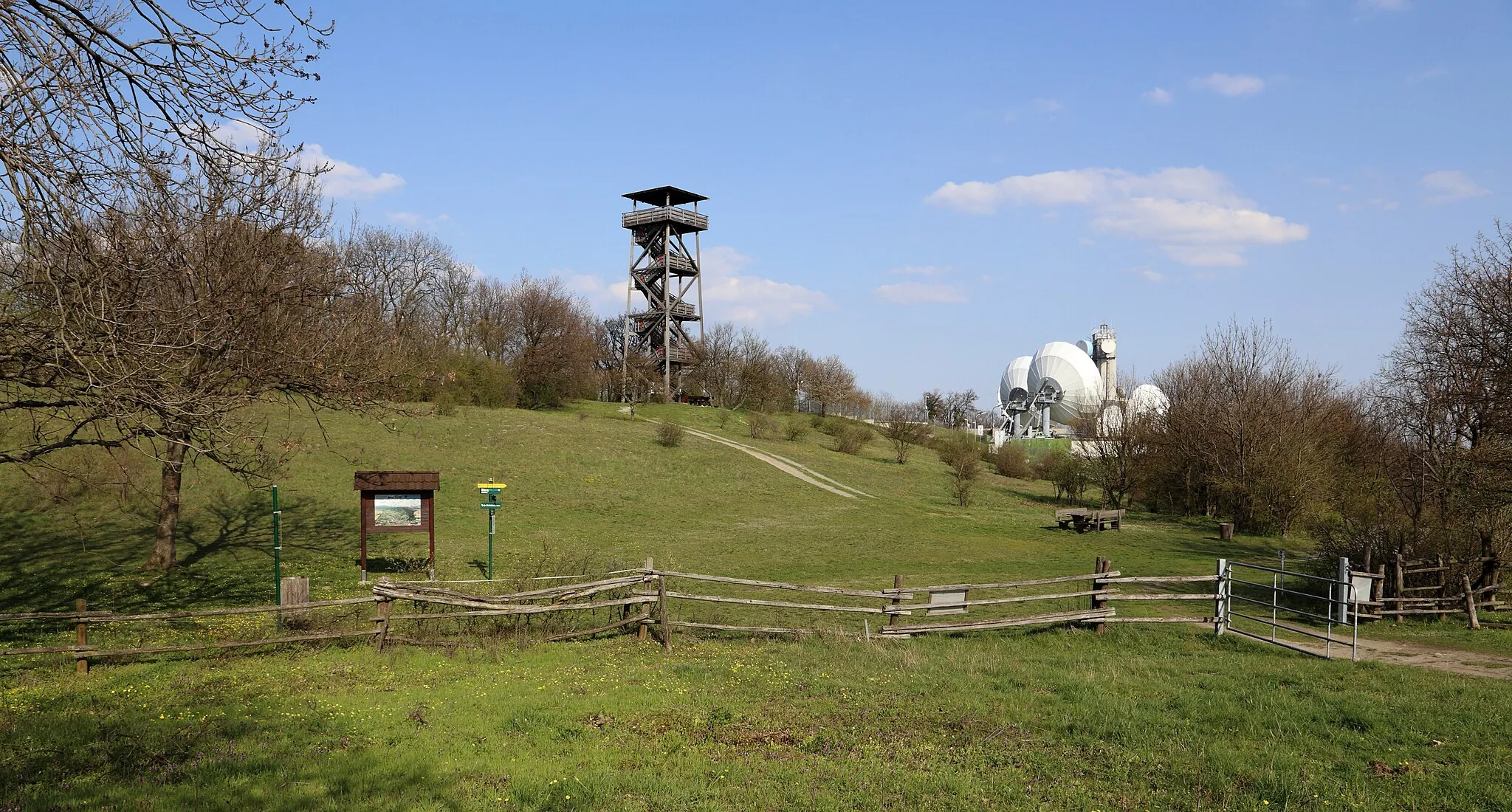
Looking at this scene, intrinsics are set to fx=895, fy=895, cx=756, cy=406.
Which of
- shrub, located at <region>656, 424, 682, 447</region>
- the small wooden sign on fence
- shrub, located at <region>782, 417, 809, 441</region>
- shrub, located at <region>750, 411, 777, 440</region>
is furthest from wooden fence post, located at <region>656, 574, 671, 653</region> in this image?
shrub, located at <region>782, 417, 809, 441</region>

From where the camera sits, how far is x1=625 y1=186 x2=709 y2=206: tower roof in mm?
72713

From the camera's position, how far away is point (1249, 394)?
3641 cm

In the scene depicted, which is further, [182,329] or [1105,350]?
[1105,350]

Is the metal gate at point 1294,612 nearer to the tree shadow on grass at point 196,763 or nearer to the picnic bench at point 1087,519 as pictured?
the picnic bench at point 1087,519

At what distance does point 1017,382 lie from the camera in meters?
91.9

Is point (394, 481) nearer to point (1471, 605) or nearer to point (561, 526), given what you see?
point (561, 526)

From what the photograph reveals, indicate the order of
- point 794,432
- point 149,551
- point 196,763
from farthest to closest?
point 794,432 → point 149,551 → point 196,763

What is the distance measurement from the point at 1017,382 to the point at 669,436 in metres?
57.2

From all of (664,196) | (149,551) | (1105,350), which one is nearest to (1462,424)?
(149,551)

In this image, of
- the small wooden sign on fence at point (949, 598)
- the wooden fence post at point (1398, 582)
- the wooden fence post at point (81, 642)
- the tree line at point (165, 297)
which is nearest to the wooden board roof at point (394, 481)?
the tree line at point (165, 297)

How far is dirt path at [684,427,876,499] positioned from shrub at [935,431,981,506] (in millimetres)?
3955

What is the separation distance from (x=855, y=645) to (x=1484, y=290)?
17.1 meters

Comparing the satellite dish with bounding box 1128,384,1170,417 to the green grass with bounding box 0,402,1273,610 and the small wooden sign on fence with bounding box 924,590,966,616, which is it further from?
the small wooden sign on fence with bounding box 924,590,966,616

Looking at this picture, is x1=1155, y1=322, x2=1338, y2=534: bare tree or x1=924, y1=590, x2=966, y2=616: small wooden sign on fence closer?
x1=924, y1=590, x2=966, y2=616: small wooden sign on fence
